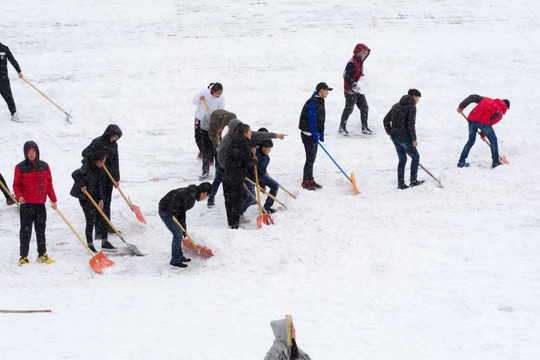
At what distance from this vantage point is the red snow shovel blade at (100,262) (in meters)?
7.36

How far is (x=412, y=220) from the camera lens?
8.38m

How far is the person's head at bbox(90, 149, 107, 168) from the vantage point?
763 centimetres

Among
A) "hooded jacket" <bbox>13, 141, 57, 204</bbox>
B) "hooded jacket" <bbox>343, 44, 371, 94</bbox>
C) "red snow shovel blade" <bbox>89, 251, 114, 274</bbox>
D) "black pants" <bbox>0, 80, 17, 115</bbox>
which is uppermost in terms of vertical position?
"hooded jacket" <bbox>343, 44, 371, 94</bbox>

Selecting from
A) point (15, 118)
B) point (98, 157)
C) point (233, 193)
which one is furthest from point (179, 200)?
point (15, 118)

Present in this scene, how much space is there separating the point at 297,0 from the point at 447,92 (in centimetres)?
684

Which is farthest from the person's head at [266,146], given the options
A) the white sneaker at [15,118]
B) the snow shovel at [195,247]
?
the white sneaker at [15,118]

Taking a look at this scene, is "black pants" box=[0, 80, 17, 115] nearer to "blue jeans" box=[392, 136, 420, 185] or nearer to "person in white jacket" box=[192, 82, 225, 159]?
"person in white jacket" box=[192, 82, 225, 159]

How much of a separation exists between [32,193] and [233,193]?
2.72 m

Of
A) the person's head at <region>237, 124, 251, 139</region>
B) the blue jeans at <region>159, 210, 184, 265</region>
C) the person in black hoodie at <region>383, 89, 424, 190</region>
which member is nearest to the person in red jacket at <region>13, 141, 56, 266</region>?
the blue jeans at <region>159, 210, 184, 265</region>

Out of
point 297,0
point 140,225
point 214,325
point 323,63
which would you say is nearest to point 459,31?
point 323,63

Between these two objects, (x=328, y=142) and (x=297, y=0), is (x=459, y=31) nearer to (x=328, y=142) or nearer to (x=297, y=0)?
(x=297, y=0)

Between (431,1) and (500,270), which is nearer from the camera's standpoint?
(500,270)

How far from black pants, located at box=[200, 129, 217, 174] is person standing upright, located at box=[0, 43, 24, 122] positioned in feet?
15.0

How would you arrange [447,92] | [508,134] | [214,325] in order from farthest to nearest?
[447,92]
[508,134]
[214,325]
